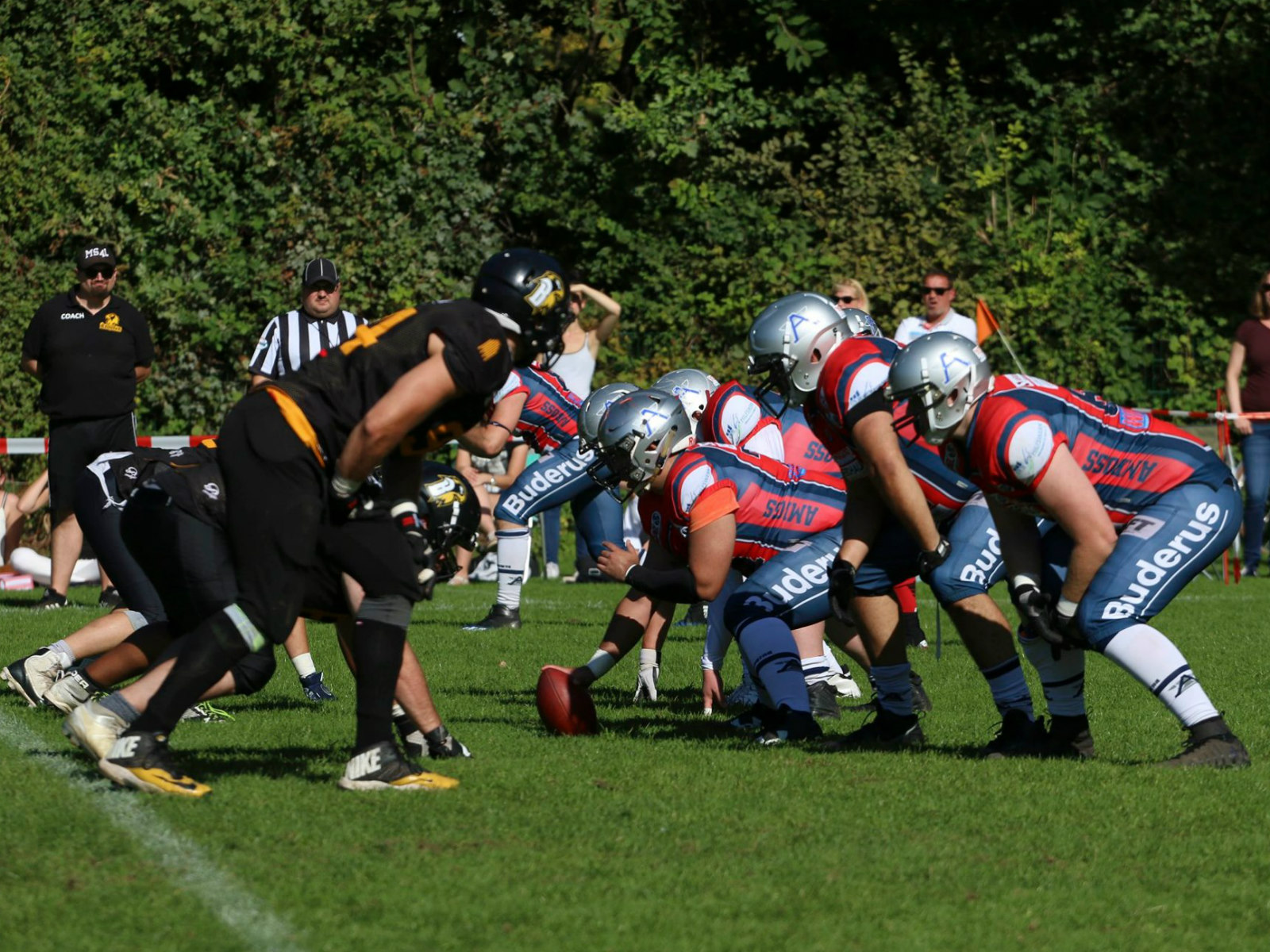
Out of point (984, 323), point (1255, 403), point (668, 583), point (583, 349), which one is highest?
point (583, 349)

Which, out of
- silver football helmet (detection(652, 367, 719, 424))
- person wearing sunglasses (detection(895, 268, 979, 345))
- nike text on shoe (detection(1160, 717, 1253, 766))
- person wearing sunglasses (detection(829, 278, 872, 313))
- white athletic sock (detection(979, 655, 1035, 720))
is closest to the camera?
nike text on shoe (detection(1160, 717, 1253, 766))

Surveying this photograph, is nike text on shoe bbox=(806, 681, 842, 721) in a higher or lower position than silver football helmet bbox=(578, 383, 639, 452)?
lower

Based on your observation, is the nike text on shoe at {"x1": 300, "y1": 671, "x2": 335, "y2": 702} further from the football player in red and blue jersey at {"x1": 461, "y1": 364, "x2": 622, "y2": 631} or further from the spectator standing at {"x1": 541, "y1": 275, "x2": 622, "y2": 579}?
the spectator standing at {"x1": 541, "y1": 275, "x2": 622, "y2": 579}

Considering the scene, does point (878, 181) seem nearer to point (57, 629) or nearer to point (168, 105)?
point (168, 105)

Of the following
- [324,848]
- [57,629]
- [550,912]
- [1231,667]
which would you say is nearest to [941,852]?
[550,912]

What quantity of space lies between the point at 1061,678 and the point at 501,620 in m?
5.43

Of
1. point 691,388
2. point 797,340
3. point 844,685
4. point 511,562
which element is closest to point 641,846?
point 797,340

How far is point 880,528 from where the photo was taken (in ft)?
23.0

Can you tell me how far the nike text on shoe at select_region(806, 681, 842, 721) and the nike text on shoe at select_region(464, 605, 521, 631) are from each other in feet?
12.4

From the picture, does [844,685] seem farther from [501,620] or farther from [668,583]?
[501,620]

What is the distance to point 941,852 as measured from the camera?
502 cm

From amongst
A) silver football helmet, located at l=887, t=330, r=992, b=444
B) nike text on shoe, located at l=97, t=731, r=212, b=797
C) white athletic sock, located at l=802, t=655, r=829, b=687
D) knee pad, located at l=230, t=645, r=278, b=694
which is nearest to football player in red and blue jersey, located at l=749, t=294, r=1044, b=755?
silver football helmet, located at l=887, t=330, r=992, b=444

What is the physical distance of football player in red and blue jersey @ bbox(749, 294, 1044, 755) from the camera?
6484mm

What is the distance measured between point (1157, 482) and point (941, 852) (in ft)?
6.35
